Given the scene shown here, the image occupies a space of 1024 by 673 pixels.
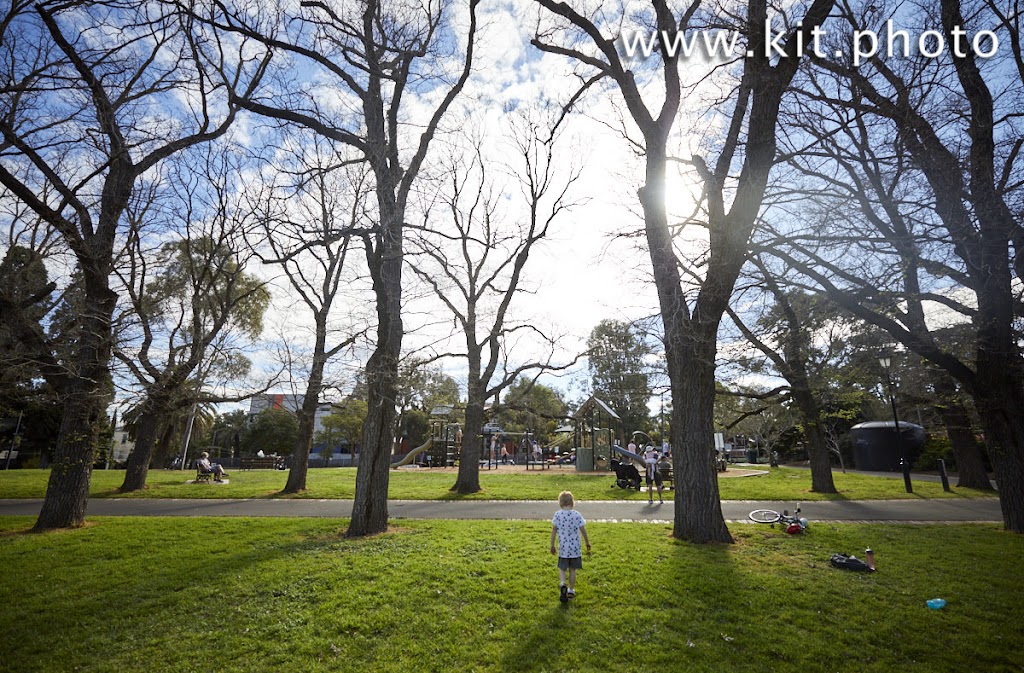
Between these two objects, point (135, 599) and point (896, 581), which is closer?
point (135, 599)

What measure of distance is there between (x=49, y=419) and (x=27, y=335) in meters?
31.1

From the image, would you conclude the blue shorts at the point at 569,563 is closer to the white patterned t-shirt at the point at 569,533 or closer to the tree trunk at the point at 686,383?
the white patterned t-shirt at the point at 569,533

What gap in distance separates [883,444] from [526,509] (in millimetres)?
31815

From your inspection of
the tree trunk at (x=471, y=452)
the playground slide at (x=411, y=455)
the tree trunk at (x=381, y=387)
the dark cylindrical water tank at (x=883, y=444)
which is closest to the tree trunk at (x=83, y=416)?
the tree trunk at (x=381, y=387)

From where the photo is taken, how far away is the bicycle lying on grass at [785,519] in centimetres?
973

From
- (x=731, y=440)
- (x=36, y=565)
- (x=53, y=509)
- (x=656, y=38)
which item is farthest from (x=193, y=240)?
(x=731, y=440)

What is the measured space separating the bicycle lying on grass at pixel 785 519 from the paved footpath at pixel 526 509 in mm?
428

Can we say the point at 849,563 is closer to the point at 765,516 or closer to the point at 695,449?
the point at 695,449

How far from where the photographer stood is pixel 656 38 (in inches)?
386

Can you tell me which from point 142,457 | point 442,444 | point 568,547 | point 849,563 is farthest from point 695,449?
→ point 442,444

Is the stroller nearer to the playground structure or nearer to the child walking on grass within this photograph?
the child walking on grass

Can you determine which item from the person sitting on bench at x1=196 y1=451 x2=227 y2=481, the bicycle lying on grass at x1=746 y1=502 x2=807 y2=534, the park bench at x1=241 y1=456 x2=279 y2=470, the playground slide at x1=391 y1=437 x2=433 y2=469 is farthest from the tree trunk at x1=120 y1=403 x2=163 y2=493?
the bicycle lying on grass at x1=746 y1=502 x2=807 y2=534

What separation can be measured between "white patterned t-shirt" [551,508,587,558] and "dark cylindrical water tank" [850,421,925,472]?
34.3 m

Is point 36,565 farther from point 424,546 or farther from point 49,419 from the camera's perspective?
point 49,419
